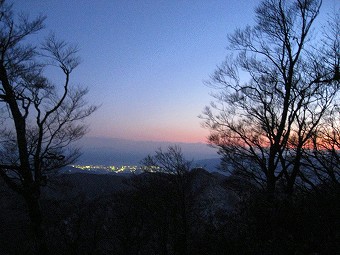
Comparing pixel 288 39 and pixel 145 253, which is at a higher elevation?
pixel 288 39

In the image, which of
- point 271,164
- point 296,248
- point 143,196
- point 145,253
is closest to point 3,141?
point 296,248

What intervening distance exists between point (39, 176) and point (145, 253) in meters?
33.4

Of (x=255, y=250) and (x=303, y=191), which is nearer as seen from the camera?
(x=255, y=250)

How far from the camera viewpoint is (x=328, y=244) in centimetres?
425

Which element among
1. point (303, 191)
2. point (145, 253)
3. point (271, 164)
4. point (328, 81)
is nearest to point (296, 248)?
point (303, 191)

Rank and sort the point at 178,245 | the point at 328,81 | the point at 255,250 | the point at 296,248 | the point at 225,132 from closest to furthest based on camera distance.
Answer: the point at 296,248 → the point at 255,250 → the point at 328,81 → the point at 225,132 → the point at 178,245

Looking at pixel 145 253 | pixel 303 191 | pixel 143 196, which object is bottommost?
pixel 145 253

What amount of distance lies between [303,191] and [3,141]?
9544 mm

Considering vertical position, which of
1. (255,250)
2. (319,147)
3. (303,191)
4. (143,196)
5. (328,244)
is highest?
(319,147)

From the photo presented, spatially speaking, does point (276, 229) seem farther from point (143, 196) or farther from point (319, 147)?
point (143, 196)

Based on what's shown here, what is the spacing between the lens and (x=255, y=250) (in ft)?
16.7

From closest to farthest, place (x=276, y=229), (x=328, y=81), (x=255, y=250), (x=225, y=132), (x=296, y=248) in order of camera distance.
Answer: (x=296, y=248) → (x=255, y=250) → (x=276, y=229) → (x=328, y=81) → (x=225, y=132)

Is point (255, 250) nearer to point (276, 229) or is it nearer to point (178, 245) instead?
point (276, 229)

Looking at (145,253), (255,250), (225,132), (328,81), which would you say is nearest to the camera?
(255,250)
